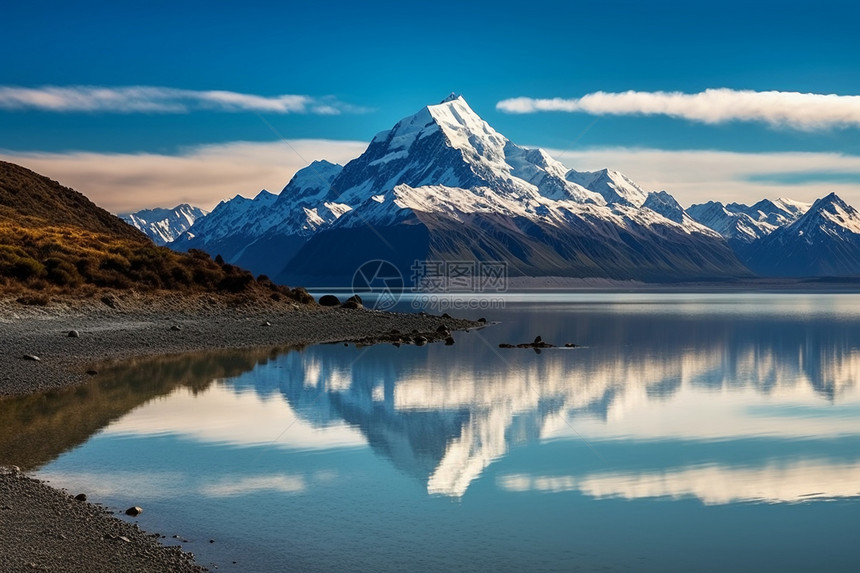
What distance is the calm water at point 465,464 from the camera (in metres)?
17.5

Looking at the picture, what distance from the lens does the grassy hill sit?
2854 inches

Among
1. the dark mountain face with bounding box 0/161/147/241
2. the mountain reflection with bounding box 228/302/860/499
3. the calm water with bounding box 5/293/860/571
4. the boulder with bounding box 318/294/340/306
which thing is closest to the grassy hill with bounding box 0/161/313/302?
the dark mountain face with bounding box 0/161/147/241

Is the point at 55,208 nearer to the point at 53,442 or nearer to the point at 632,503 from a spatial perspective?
the point at 53,442

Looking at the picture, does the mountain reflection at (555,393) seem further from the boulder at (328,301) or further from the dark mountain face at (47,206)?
the dark mountain face at (47,206)

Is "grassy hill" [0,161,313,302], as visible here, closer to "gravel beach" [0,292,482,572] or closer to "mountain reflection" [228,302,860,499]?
"gravel beach" [0,292,482,572]

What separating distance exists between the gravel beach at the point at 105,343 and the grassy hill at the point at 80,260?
3.39 metres

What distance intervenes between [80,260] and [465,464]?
62.3 meters

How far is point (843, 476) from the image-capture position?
23938 mm

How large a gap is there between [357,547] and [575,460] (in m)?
10.6

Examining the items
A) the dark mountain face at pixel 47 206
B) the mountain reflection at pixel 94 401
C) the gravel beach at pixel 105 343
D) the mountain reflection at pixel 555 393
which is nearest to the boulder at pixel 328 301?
the gravel beach at pixel 105 343

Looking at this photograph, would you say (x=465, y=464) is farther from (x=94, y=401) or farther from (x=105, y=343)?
(x=105, y=343)

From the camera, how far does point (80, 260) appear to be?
255 ft

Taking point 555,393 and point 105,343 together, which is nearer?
point 555,393

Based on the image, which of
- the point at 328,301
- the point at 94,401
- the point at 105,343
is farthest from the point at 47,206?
the point at 94,401
